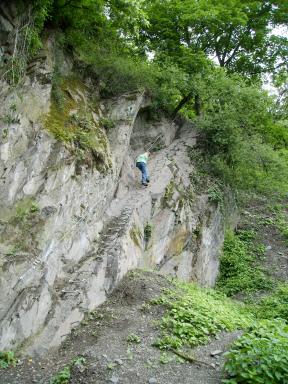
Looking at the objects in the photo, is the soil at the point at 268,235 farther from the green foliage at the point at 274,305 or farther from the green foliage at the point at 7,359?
the green foliage at the point at 7,359

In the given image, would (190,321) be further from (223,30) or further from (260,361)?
(223,30)

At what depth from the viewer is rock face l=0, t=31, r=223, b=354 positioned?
27.0ft

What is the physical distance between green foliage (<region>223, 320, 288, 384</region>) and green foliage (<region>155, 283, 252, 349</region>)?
4.63ft

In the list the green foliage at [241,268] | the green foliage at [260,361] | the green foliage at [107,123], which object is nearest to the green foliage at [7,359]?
the green foliage at [260,361]

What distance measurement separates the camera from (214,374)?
22.5ft

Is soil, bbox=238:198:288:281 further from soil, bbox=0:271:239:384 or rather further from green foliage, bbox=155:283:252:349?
soil, bbox=0:271:239:384

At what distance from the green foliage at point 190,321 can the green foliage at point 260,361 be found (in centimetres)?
141

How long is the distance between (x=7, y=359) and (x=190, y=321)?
3.95 metres

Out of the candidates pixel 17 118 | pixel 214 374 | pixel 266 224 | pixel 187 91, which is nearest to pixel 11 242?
pixel 17 118

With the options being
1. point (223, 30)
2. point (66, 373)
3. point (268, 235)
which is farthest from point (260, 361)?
point (223, 30)

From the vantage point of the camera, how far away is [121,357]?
7.35 meters

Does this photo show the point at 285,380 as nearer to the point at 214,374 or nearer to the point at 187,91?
the point at 214,374

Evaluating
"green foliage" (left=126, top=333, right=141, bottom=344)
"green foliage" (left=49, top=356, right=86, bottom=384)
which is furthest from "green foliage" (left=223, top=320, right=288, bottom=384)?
"green foliage" (left=49, top=356, right=86, bottom=384)

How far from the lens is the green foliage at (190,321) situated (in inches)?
314
